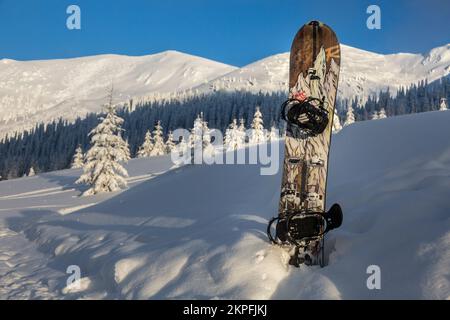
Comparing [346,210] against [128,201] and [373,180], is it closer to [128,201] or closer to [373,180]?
[373,180]

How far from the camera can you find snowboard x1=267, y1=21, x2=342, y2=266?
5.08 meters

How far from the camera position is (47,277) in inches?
269

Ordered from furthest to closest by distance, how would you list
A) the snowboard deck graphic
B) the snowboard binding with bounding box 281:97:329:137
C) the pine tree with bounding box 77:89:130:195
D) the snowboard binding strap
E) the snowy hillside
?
the pine tree with bounding box 77:89:130:195
the snowboard deck graphic
the snowboard binding with bounding box 281:97:329:137
the snowboard binding strap
the snowy hillside

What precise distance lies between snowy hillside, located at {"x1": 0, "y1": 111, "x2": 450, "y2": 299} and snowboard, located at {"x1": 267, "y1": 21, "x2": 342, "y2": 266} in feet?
1.04

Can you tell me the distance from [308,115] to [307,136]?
33 centimetres

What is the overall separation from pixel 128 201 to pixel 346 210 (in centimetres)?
971

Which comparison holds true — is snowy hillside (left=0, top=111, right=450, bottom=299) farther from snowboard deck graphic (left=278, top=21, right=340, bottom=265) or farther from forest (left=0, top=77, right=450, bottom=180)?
forest (left=0, top=77, right=450, bottom=180)

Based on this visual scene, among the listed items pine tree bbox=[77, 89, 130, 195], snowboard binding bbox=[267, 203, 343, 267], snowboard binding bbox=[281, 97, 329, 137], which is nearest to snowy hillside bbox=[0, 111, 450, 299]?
snowboard binding bbox=[267, 203, 343, 267]

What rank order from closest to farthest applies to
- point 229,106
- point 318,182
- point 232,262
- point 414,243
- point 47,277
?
point 414,243, point 232,262, point 318,182, point 47,277, point 229,106

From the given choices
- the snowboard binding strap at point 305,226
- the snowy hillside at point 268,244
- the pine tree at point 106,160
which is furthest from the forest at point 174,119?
the snowboard binding strap at point 305,226

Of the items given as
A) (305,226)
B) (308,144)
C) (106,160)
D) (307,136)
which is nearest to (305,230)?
(305,226)

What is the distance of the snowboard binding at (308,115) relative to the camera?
521 cm

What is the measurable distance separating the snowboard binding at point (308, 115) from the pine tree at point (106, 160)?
23.1 m
